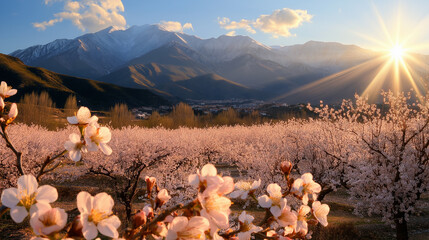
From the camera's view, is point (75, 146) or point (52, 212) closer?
point (52, 212)

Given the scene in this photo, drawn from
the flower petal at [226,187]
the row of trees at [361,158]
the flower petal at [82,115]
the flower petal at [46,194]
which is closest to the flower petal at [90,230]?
the flower petal at [46,194]

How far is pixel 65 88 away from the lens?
3612 inches

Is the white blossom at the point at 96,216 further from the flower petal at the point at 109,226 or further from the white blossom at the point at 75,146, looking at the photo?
the white blossom at the point at 75,146

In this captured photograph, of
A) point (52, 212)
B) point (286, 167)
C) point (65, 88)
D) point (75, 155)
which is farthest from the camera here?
point (65, 88)

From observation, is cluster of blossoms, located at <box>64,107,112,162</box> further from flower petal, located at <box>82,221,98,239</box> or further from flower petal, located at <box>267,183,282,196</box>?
flower petal, located at <box>267,183,282,196</box>

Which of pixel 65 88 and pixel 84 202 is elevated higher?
pixel 65 88

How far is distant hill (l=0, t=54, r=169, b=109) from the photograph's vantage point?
81875mm

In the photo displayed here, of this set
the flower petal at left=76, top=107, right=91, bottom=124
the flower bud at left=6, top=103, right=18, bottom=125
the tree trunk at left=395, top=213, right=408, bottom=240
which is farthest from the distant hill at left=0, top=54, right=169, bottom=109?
the flower petal at left=76, top=107, right=91, bottom=124

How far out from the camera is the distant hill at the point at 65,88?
269 ft

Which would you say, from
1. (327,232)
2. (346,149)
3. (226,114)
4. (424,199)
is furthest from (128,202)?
(226,114)

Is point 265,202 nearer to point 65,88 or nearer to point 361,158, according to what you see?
point 361,158

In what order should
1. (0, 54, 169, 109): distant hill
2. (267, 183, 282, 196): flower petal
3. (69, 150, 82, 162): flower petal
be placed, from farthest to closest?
(0, 54, 169, 109): distant hill, (267, 183, 282, 196): flower petal, (69, 150, 82, 162): flower petal

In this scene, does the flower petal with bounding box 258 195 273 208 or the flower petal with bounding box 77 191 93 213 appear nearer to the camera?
the flower petal with bounding box 77 191 93 213

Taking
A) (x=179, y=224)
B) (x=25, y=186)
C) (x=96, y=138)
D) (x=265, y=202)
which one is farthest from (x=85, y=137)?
(x=265, y=202)
